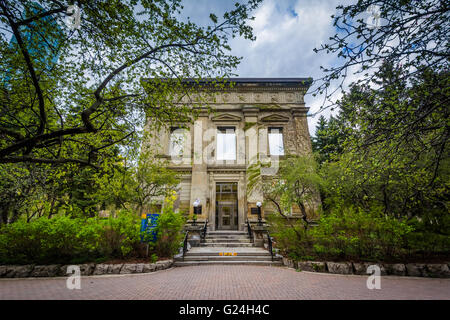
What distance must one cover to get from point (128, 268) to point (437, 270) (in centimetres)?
1000

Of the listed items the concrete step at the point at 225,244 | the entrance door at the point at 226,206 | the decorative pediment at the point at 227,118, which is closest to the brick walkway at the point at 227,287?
the concrete step at the point at 225,244

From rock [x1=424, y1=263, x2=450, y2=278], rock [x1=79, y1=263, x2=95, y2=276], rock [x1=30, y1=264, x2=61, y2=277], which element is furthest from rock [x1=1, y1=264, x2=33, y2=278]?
rock [x1=424, y1=263, x2=450, y2=278]

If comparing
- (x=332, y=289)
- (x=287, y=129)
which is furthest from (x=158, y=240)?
(x=287, y=129)

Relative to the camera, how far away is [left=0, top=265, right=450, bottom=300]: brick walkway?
163 inches

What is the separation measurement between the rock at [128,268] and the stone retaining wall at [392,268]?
242 inches

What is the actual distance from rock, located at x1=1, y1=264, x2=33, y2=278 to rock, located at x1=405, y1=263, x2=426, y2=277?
12155 mm

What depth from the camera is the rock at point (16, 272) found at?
5.85 metres

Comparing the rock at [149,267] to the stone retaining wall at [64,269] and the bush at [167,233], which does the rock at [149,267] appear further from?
the bush at [167,233]

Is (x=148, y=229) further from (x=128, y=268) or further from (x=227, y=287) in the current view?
(x=227, y=287)

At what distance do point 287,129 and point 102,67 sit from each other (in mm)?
14537

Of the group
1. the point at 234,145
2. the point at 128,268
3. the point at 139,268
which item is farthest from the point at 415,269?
the point at 234,145

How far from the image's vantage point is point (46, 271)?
5.98m

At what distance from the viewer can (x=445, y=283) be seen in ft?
16.8
